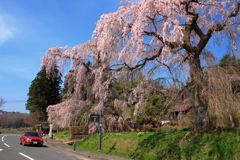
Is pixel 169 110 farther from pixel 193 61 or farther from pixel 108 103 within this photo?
pixel 108 103

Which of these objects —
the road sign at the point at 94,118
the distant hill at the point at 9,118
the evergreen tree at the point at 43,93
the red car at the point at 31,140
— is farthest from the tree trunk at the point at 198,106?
the distant hill at the point at 9,118

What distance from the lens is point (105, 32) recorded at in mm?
12086

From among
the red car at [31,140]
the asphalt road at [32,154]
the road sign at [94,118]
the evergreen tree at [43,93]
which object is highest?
the evergreen tree at [43,93]

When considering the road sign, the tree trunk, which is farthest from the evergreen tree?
the tree trunk

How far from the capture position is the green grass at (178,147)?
28.7 ft

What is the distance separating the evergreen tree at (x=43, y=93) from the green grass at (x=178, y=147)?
30638 mm

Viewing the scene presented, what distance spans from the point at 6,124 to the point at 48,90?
69207 mm

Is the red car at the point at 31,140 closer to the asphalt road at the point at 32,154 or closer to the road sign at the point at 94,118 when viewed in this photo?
the asphalt road at the point at 32,154

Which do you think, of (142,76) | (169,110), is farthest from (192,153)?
(142,76)

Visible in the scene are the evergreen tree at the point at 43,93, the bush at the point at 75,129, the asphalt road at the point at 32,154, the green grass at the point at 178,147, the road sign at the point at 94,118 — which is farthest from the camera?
the evergreen tree at the point at 43,93

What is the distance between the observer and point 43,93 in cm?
4259

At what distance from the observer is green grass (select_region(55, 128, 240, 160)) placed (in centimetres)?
874

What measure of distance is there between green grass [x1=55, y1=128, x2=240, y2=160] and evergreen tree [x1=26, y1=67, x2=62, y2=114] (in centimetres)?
3064

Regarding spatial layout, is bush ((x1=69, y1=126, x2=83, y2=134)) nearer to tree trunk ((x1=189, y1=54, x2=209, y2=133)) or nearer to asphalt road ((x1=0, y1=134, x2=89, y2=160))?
asphalt road ((x1=0, y1=134, x2=89, y2=160))
